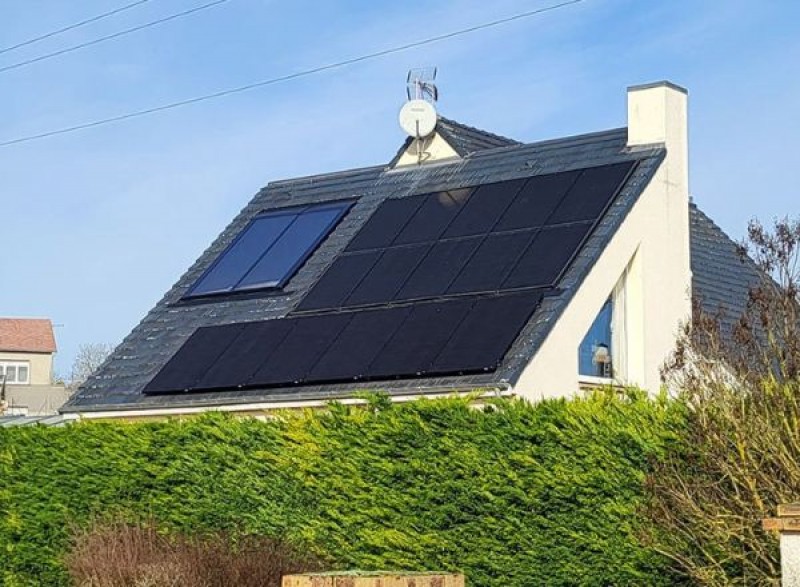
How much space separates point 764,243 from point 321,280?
980cm

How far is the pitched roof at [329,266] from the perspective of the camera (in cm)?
1834

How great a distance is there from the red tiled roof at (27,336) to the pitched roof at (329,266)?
65113 millimetres

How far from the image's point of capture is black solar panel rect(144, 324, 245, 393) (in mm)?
20656

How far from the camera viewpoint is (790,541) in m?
9.94

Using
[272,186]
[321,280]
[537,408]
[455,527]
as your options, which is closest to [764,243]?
[537,408]

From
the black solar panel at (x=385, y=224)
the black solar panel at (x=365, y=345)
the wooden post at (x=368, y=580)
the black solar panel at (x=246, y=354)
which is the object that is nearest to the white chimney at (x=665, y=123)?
the black solar panel at (x=385, y=224)

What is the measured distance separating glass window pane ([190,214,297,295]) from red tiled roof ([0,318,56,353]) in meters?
66.2

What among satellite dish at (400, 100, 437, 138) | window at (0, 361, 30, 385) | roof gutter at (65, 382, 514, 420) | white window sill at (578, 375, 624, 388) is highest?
window at (0, 361, 30, 385)

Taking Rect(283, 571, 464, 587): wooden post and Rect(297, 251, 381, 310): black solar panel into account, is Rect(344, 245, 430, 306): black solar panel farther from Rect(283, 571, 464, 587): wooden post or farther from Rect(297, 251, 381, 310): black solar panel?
Rect(283, 571, 464, 587): wooden post

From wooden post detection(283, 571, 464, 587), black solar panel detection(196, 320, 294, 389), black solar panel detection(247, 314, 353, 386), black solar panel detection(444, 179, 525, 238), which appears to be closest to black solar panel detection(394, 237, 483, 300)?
black solar panel detection(444, 179, 525, 238)

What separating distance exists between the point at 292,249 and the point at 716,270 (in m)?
6.96

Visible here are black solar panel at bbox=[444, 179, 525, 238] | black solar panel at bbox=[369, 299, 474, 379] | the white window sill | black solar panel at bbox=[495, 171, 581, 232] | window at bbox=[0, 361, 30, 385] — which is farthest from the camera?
window at bbox=[0, 361, 30, 385]

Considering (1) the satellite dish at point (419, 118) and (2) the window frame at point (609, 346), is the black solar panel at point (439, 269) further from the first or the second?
(1) the satellite dish at point (419, 118)

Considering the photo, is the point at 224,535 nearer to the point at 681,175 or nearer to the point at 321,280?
the point at 321,280
